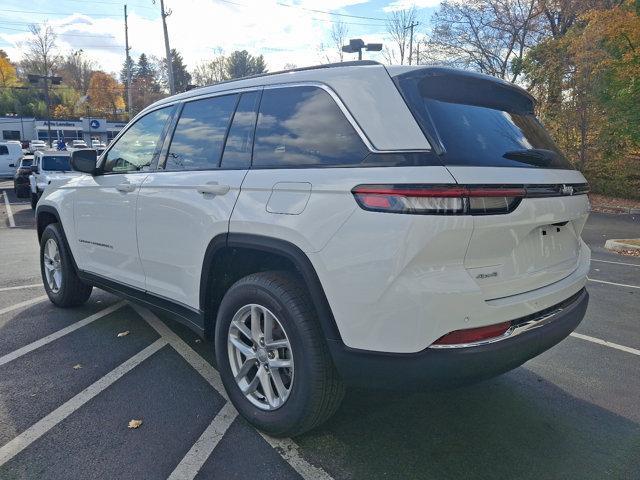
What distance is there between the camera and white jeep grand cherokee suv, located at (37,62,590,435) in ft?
6.74

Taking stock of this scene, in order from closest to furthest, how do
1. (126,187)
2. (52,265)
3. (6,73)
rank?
1. (126,187)
2. (52,265)
3. (6,73)

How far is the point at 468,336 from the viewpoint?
210cm

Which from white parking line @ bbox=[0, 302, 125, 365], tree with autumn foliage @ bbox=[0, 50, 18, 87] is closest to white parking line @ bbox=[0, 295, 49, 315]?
white parking line @ bbox=[0, 302, 125, 365]

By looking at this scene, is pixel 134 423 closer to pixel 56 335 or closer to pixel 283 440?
pixel 283 440

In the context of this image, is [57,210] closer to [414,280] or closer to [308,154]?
[308,154]

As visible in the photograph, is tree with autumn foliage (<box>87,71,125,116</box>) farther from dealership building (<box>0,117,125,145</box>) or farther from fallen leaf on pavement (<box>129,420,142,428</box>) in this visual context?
fallen leaf on pavement (<box>129,420,142,428</box>)

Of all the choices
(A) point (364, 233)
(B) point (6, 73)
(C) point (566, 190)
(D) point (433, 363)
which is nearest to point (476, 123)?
(C) point (566, 190)

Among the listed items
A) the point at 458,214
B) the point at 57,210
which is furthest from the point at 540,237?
the point at 57,210

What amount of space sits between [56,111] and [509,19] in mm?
78674

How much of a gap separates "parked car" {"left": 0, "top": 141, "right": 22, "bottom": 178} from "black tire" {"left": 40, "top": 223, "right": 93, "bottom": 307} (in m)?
25.5

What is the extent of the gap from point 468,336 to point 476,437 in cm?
89

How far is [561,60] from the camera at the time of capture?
68.1 ft

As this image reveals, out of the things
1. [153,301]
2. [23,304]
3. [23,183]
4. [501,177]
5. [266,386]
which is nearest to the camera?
[501,177]

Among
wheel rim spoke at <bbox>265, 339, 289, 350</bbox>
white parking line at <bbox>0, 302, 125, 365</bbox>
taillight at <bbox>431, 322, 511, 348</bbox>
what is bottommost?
white parking line at <bbox>0, 302, 125, 365</bbox>
